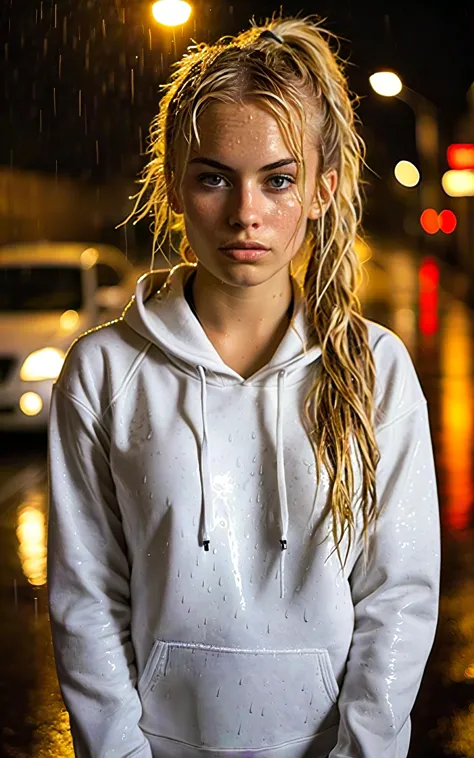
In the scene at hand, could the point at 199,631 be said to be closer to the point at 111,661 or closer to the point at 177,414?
the point at 111,661

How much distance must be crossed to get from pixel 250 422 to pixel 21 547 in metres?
4.78

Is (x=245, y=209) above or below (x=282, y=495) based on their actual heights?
above

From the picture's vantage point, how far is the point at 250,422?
2.05 meters

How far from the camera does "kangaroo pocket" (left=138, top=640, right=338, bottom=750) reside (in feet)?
6.53

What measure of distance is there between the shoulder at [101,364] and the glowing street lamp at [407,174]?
171ft

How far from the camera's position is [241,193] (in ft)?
6.48

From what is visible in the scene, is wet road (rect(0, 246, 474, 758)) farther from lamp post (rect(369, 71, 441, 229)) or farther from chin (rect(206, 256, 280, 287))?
lamp post (rect(369, 71, 441, 229))

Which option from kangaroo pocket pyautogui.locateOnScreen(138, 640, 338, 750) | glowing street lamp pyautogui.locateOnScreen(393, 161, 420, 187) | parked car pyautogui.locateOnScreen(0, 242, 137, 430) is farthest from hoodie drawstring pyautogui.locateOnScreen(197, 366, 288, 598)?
glowing street lamp pyautogui.locateOnScreen(393, 161, 420, 187)

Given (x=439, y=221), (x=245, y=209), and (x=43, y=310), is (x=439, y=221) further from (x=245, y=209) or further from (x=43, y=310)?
(x=245, y=209)

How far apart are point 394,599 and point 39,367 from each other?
7.01 meters

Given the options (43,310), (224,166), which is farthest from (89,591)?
(43,310)

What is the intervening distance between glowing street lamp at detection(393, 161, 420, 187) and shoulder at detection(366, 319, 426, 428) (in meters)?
51.9

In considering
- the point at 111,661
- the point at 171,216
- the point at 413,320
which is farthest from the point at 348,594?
the point at 413,320

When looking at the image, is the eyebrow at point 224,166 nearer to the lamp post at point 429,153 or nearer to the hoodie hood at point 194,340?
the hoodie hood at point 194,340
